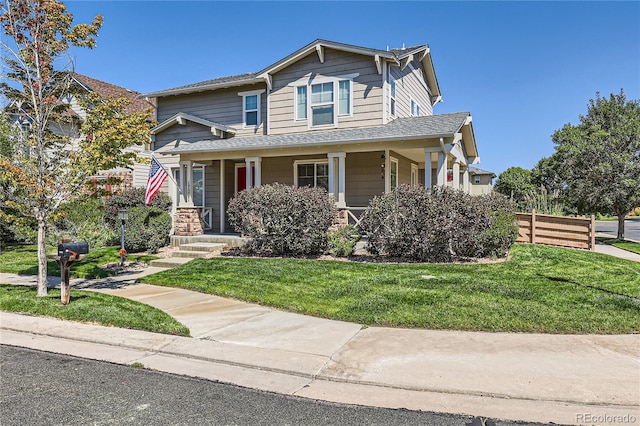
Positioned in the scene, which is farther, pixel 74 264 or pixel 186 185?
pixel 186 185

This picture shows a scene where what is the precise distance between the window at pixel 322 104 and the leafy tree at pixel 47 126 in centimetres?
849

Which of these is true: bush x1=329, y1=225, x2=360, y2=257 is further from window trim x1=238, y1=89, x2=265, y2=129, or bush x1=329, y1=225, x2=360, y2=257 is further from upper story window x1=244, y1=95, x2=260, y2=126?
upper story window x1=244, y1=95, x2=260, y2=126

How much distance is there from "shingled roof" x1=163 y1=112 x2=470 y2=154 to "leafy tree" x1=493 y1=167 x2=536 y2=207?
27.8m

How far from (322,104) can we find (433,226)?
7.48 m

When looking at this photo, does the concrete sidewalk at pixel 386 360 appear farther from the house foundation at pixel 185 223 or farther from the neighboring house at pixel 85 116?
the house foundation at pixel 185 223

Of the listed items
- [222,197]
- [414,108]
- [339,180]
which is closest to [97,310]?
[339,180]

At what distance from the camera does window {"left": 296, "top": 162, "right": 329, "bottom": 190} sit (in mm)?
16062

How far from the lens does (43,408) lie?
3.64 metres

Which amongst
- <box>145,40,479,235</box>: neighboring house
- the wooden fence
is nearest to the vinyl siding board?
<box>145,40,479,235</box>: neighboring house

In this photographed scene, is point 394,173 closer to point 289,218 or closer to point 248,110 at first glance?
point 289,218

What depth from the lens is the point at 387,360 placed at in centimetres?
470

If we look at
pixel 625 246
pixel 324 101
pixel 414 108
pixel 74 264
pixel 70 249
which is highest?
pixel 414 108

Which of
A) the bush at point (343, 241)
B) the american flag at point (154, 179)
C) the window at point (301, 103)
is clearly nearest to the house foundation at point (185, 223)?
the american flag at point (154, 179)

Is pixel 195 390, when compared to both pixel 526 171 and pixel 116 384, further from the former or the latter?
pixel 526 171
